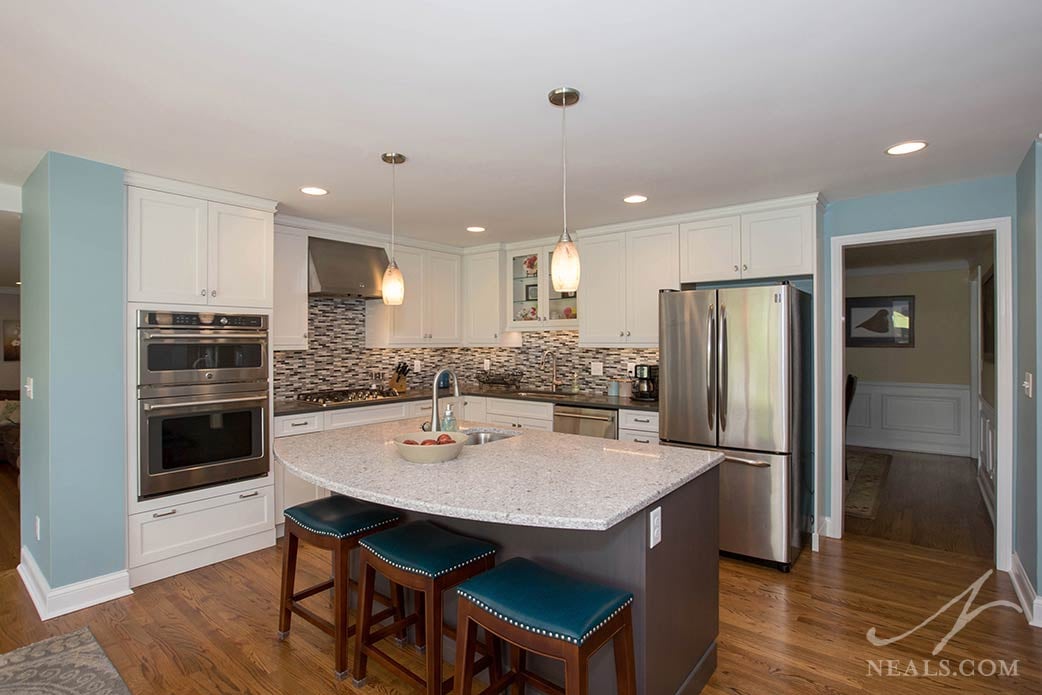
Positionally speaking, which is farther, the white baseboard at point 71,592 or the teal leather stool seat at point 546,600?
the white baseboard at point 71,592

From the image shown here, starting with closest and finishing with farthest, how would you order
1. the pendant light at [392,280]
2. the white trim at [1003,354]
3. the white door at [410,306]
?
the pendant light at [392,280] < the white trim at [1003,354] < the white door at [410,306]

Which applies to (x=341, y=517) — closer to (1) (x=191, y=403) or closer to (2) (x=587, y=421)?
(1) (x=191, y=403)

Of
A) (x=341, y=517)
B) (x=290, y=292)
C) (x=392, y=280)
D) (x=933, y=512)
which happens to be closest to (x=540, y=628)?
(x=341, y=517)

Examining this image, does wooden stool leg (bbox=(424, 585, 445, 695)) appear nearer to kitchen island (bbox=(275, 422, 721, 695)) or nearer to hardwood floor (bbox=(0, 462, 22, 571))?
kitchen island (bbox=(275, 422, 721, 695))

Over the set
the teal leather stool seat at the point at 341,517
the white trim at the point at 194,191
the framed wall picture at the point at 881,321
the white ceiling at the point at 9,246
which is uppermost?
the white trim at the point at 194,191

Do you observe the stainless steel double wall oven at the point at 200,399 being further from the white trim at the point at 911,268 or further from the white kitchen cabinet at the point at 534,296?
the white trim at the point at 911,268

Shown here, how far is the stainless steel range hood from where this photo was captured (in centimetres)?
426

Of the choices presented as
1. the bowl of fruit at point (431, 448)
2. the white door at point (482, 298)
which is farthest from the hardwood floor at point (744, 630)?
the white door at point (482, 298)

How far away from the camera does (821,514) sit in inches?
149

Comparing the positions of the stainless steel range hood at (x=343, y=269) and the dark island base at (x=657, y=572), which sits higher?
the stainless steel range hood at (x=343, y=269)

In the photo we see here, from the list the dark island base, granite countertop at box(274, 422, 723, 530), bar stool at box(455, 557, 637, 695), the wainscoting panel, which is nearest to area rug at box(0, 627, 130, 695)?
granite countertop at box(274, 422, 723, 530)

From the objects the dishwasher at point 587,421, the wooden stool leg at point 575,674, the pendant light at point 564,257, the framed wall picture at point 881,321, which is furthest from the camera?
the framed wall picture at point 881,321

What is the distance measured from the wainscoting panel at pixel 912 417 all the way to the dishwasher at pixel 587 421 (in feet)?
15.5

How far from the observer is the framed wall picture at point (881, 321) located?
678 centimetres
